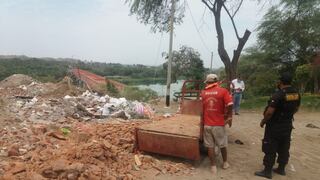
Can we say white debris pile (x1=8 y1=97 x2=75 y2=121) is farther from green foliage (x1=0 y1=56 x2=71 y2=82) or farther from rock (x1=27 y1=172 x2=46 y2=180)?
green foliage (x1=0 y1=56 x2=71 y2=82)

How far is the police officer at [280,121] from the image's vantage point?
639 centimetres

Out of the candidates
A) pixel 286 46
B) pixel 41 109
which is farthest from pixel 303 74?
pixel 41 109

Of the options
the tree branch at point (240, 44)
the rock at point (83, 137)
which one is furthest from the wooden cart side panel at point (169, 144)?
the tree branch at point (240, 44)

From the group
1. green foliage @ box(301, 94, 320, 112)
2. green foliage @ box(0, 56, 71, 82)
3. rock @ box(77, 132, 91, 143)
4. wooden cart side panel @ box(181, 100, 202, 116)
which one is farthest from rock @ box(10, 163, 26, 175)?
green foliage @ box(0, 56, 71, 82)

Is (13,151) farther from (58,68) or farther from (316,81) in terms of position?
(58,68)

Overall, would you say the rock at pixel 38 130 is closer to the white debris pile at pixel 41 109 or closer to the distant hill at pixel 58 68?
the white debris pile at pixel 41 109

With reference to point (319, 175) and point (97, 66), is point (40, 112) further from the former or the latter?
point (97, 66)

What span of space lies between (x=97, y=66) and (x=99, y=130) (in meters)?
34.9

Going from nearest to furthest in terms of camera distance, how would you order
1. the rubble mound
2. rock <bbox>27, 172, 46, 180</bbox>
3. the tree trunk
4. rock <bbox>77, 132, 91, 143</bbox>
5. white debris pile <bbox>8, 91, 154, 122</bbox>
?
rock <bbox>27, 172, 46, 180</bbox> → rock <bbox>77, 132, 91, 143</bbox> → white debris pile <bbox>8, 91, 154, 122</bbox> → the rubble mound → the tree trunk

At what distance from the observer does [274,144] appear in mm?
6570

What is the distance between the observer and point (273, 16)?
26.6m

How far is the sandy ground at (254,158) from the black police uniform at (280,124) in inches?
15.4

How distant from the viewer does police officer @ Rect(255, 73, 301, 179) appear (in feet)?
21.0

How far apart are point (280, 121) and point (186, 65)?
729 inches
